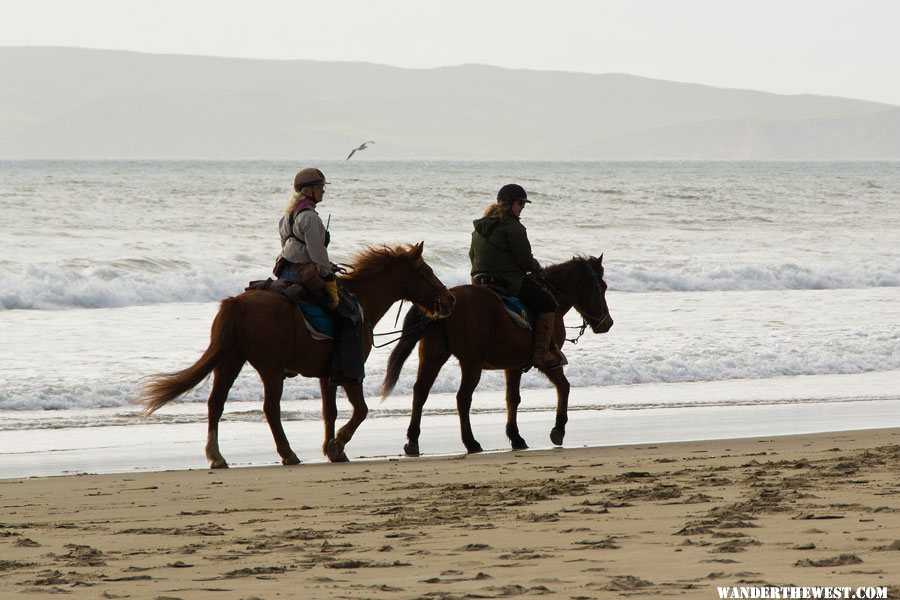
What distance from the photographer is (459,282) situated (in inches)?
1073

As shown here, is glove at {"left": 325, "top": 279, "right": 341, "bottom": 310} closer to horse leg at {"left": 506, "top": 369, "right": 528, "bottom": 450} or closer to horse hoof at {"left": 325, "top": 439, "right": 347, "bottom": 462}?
horse hoof at {"left": 325, "top": 439, "right": 347, "bottom": 462}

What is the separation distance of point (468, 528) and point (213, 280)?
63.9ft

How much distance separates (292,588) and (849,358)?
43.3 ft

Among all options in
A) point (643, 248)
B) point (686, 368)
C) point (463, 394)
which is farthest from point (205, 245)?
point (463, 394)

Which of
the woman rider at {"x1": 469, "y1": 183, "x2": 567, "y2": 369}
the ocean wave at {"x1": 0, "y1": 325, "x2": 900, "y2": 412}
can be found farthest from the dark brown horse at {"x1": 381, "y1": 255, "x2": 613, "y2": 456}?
the ocean wave at {"x1": 0, "y1": 325, "x2": 900, "y2": 412}

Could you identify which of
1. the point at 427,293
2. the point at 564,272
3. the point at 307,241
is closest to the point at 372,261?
the point at 427,293

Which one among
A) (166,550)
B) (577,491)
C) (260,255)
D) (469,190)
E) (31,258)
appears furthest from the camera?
(469,190)

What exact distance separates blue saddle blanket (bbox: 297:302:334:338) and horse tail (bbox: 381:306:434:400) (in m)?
0.98

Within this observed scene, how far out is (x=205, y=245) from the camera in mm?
32469

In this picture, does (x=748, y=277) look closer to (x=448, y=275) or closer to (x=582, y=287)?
(x=448, y=275)

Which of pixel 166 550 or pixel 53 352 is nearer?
pixel 166 550

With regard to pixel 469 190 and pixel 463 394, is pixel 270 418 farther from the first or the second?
pixel 469 190

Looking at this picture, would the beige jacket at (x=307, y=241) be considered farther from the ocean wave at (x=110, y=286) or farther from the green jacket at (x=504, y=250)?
the ocean wave at (x=110, y=286)

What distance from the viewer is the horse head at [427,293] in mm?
10305
